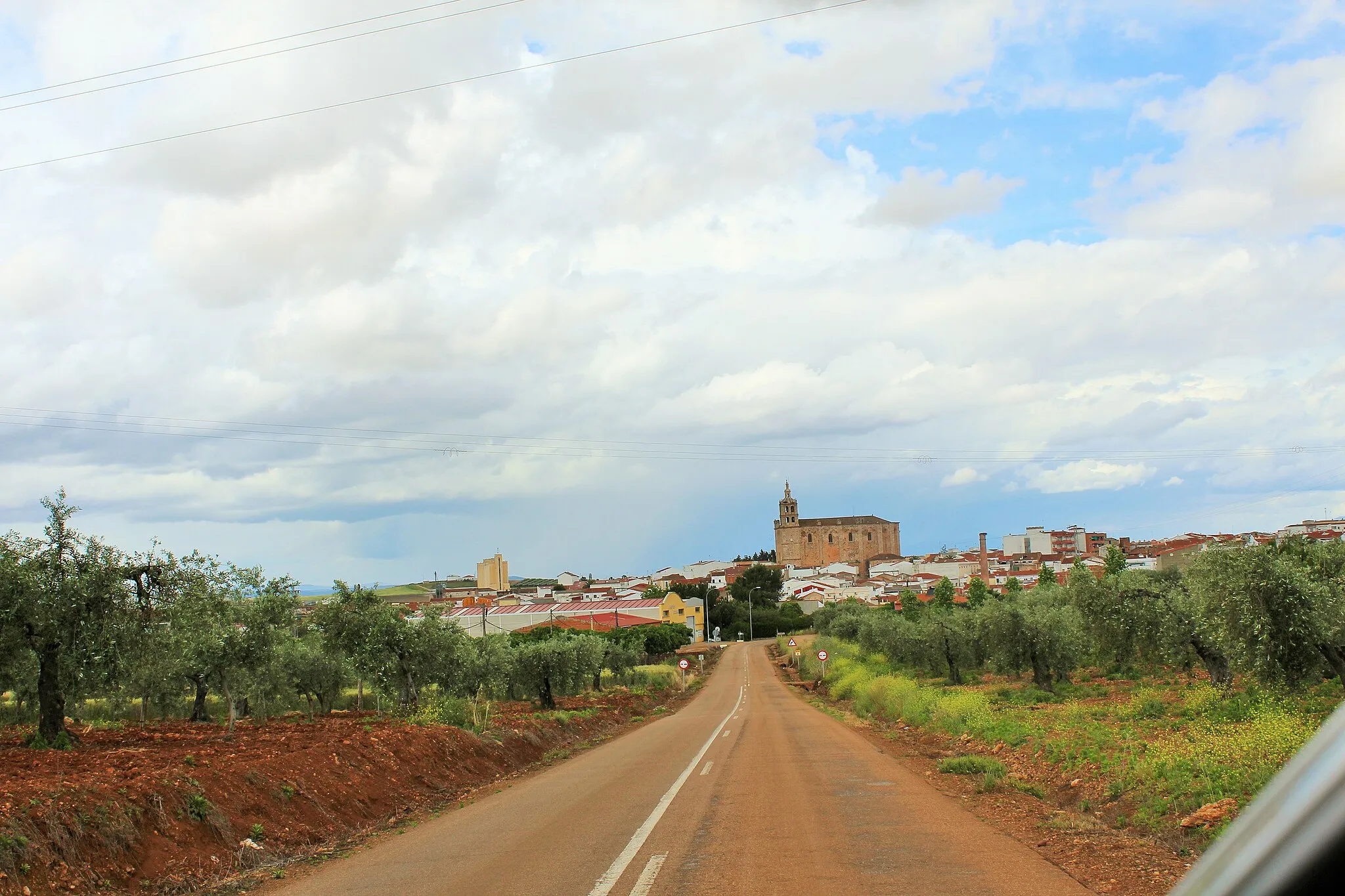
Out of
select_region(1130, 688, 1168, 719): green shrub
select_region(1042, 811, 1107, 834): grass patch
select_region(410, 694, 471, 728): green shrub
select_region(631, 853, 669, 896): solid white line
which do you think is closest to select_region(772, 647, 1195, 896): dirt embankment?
select_region(1042, 811, 1107, 834): grass patch

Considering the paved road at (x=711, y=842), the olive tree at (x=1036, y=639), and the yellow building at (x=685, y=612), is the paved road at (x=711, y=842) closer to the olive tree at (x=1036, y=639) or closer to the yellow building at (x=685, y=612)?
the olive tree at (x=1036, y=639)

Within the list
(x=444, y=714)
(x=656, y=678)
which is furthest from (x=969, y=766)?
(x=656, y=678)

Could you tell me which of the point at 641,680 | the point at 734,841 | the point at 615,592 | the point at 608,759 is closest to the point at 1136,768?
the point at 734,841

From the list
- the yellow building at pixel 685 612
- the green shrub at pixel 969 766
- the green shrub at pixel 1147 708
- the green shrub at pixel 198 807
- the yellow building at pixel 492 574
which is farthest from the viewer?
the yellow building at pixel 492 574

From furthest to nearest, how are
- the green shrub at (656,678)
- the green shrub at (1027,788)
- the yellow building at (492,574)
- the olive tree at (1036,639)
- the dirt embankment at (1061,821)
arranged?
the yellow building at (492,574)
the green shrub at (656,678)
the olive tree at (1036,639)
the green shrub at (1027,788)
the dirt embankment at (1061,821)

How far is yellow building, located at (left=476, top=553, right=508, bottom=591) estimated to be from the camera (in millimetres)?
168125

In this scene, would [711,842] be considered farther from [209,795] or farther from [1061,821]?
[209,795]

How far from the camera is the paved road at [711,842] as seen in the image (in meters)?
9.27

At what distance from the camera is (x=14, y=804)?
10.1 meters

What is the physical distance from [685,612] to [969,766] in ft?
365

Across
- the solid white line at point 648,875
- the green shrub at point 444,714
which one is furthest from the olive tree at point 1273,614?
the green shrub at point 444,714

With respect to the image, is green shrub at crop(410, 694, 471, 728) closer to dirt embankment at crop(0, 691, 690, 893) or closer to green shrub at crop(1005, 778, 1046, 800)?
dirt embankment at crop(0, 691, 690, 893)

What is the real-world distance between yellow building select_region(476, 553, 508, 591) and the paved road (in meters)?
151

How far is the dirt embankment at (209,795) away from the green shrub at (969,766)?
360 inches
